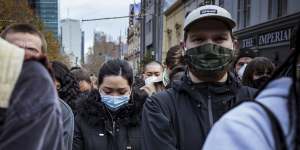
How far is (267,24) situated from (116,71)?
17635mm

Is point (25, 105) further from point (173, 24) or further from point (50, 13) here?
point (50, 13)

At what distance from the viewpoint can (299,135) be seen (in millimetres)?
1246

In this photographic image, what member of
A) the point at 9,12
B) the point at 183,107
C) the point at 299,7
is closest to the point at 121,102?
the point at 183,107

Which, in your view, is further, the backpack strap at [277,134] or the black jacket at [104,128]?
the black jacket at [104,128]

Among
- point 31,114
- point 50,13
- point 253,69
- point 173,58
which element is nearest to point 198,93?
point 31,114

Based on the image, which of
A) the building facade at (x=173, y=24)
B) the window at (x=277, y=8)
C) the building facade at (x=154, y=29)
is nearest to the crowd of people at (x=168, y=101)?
the window at (x=277, y=8)

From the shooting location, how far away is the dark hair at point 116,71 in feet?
15.3

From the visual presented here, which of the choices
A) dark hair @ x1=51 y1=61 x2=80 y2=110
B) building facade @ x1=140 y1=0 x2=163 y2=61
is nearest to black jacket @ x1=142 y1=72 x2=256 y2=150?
dark hair @ x1=51 y1=61 x2=80 y2=110

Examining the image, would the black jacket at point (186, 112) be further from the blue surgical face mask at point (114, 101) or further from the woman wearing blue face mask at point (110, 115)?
the blue surgical face mask at point (114, 101)

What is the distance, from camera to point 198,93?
3039 millimetres

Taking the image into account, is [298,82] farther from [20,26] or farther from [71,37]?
[71,37]

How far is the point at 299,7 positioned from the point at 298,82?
18431 millimetres

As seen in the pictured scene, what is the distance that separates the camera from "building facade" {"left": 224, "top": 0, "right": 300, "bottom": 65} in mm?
19562

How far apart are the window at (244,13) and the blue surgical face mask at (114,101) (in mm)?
20869
